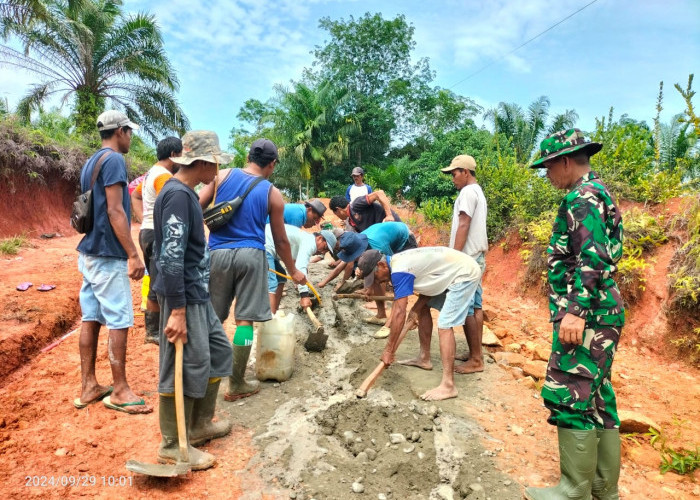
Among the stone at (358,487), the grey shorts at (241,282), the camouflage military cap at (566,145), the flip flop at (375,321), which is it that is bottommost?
the stone at (358,487)

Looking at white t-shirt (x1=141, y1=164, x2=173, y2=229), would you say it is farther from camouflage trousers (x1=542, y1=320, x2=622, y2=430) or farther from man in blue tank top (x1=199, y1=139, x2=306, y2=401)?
camouflage trousers (x1=542, y1=320, x2=622, y2=430)

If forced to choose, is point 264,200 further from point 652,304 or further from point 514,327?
point 652,304

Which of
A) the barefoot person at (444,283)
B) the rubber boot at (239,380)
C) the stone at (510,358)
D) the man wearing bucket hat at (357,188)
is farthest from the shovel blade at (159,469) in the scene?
the man wearing bucket hat at (357,188)

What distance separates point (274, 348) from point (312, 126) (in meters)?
18.4

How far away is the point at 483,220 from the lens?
409 centimetres

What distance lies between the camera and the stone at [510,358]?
4.44 meters

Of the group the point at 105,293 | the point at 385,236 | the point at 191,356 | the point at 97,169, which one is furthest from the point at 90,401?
the point at 385,236

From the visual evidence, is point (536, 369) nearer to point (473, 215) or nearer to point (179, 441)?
point (473, 215)

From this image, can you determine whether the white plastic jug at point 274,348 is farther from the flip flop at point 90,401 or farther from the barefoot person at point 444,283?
the flip flop at point 90,401

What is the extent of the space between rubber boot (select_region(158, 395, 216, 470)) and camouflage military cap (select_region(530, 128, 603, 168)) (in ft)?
7.74

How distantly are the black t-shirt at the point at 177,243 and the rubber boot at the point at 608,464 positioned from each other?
236 cm

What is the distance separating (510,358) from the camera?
4.55m

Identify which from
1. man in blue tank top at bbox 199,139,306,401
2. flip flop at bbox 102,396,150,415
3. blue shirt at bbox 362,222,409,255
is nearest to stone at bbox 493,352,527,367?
blue shirt at bbox 362,222,409,255

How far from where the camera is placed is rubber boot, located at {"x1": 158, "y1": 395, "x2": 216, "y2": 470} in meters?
2.46
